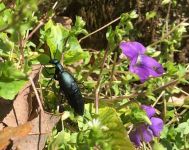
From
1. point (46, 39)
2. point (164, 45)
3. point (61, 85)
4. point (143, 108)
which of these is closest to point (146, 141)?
point (143, 108)

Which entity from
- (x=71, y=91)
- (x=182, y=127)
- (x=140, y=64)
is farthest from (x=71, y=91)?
(x=182, y=127)

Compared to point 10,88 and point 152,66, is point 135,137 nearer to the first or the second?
point 152,66

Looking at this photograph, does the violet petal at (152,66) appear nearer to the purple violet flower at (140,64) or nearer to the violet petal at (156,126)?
the purple violet flower at (140,64)

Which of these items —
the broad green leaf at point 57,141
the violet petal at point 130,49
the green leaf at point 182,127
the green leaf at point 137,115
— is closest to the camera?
the broad green leaf at point 57,141

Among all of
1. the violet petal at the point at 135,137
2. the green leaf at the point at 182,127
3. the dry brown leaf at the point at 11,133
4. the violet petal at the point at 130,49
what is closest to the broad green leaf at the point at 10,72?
the dry brown leaf at the point at 11,133

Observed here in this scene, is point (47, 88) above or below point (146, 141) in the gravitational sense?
above

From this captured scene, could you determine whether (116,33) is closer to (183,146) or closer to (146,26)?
(183,146)
